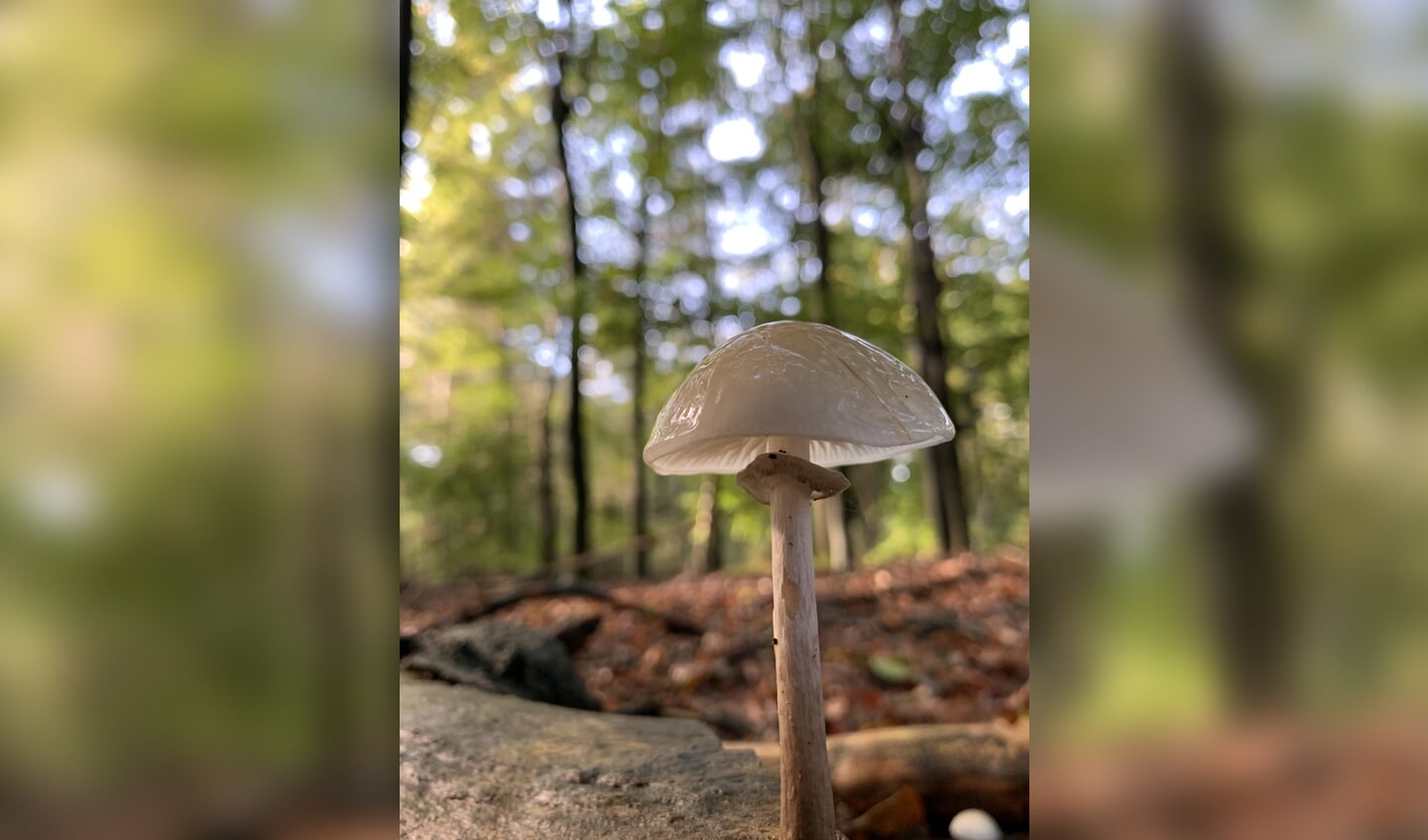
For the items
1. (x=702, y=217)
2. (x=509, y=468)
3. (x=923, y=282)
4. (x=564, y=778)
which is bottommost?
(x=564, y=778)

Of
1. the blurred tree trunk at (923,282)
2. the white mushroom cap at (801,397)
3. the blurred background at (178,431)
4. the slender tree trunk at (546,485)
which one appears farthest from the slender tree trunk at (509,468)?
the blurred background at (178,431)

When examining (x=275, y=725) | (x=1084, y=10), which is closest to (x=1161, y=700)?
(x=1084, y=10)

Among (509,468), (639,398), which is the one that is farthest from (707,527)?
(509,468)

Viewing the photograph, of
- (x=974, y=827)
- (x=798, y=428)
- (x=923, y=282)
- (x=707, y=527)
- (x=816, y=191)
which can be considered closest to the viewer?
(x=798, y=428)

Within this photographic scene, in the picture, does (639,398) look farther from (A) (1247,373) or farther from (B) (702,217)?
(A) (1247,373)

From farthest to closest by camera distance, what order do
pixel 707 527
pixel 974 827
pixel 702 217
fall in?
pixel 707 527
pixel 702 217
pixel 974 827

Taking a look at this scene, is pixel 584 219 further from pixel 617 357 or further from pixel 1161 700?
pixel 1161 700
